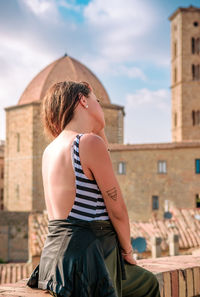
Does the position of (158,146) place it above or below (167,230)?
above

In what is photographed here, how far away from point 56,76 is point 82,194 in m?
36.0

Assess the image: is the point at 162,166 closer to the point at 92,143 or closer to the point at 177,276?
the point at 177,276

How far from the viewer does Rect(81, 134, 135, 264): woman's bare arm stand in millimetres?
2199

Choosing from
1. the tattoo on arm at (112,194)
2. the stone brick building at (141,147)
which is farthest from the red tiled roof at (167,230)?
the tattoo on arm at (112,194)

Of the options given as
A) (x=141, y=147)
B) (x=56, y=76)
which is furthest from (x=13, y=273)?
(x=56, y=76)

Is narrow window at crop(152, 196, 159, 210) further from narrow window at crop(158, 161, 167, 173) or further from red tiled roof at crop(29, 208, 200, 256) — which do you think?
red tiled roof at crop(29, 208, 200, 256)

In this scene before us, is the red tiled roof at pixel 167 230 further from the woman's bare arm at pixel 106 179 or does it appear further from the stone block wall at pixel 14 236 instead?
the stone block wall at pixel 14 236

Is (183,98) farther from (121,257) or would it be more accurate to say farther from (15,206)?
(121,257)

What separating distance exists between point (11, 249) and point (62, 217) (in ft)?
101

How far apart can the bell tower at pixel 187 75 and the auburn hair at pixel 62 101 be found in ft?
128

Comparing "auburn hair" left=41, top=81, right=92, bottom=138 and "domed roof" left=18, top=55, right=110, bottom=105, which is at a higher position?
"domed roof" left=18, top=55, right=110, bottom=105

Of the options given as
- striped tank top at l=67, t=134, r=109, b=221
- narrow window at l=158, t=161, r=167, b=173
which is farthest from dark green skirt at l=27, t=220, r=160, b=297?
narrow window at l=158, t=161, r=167, b=173

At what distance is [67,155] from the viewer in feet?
7.39

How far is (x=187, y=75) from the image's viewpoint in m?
41.6
